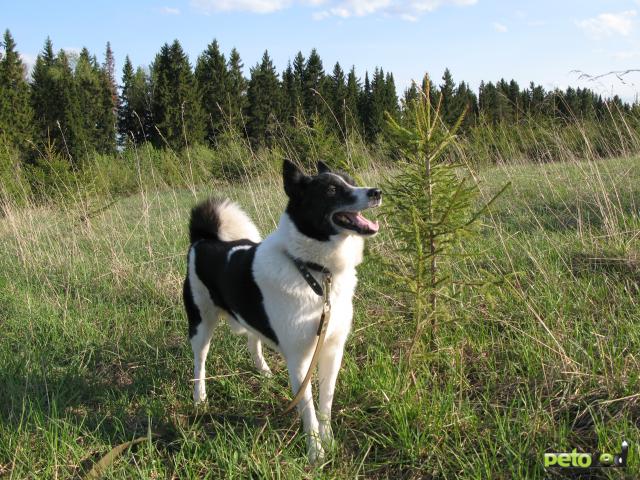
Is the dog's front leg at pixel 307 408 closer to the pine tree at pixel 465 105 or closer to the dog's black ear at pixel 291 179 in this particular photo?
A: the dog's black ear at pixel 291 179

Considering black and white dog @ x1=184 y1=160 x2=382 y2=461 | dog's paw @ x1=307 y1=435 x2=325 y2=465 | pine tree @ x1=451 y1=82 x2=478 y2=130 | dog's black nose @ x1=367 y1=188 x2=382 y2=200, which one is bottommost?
dog's paw @ x1=307 y1=435 x2=325 y2=465

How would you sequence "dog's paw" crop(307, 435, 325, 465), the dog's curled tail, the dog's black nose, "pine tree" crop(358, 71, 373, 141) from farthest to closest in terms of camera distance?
"pine tree" crop(358, 71, 373, 141) → the dog's curled tail → the dog's black nose → "dog's paw" crop(307, 435, 325, 465)

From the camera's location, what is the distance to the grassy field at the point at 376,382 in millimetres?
2096

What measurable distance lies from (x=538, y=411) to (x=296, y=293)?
1190 millimetres

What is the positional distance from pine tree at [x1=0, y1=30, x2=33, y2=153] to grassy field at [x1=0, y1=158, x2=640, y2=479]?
726 inches

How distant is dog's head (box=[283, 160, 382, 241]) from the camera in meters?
2.29

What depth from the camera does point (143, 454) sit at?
2229mm

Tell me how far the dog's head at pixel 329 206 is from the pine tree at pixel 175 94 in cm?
2109

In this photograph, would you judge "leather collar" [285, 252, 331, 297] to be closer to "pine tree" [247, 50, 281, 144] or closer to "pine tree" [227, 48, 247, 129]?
"pine tree" [227, 48, 247, 129]

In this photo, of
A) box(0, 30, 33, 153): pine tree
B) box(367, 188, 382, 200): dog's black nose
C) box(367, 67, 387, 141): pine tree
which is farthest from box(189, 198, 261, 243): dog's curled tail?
box(367, 67, 387, 141): pine tree

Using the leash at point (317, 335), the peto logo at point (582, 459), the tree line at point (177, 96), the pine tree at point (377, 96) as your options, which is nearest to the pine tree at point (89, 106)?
the tree line at point (177, 96)

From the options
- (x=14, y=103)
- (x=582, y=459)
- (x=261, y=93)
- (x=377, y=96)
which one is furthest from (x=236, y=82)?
(x=582, y=459)

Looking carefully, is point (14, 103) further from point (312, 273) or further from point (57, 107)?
point (312, 273)

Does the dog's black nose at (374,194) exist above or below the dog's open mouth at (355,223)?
above
